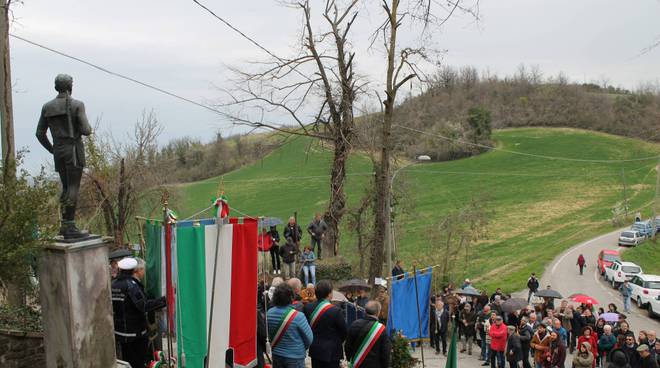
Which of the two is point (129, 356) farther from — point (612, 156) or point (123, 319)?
point (612, 156)

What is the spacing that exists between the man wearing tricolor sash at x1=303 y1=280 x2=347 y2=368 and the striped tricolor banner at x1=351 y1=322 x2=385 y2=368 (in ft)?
1.10

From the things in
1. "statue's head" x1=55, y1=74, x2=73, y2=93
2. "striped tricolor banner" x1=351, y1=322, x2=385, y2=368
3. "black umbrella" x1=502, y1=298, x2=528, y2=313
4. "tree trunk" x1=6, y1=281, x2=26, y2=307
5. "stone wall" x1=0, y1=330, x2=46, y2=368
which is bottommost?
"black umbrella" x1=502, y1=298, x2=528, y2=313

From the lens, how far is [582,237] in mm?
46656

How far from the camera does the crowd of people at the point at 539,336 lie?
11617 mm

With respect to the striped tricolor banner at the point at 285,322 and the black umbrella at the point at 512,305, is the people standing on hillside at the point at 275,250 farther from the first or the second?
the striped tricolor banner at the point at 285,322

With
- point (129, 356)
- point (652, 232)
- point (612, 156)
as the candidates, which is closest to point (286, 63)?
point (129, 356)

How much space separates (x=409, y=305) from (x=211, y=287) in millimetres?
5968

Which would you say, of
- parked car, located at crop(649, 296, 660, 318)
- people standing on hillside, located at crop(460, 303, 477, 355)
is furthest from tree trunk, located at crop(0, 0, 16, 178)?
parked car, located at crop(649, 296, 660, 318)

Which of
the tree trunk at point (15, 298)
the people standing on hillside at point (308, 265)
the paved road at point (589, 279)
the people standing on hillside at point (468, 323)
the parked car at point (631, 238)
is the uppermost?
the tree trunk at point (15, 298)

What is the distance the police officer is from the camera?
730 cm

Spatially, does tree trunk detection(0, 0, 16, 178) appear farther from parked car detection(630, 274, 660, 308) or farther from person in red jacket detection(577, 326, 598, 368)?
parked car detection(630, 274, 660, 308)

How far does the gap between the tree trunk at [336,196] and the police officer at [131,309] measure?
1411 cm

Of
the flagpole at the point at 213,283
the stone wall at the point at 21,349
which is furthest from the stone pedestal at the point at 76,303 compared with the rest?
the stone wall at the point at 21,349

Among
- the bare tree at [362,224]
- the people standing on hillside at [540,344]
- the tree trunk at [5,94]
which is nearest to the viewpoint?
the tree trunk at [5,94]
